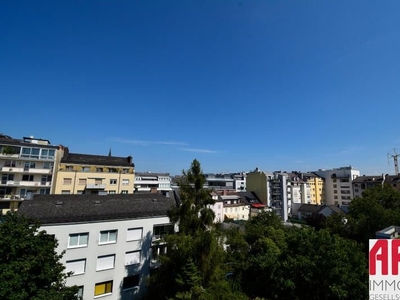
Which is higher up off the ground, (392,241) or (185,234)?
(392,241)

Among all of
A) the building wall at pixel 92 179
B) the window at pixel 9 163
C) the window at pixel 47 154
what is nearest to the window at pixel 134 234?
the building wall at pixel 92 179

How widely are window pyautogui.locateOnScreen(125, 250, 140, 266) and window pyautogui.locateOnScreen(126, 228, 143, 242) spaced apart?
129 cm

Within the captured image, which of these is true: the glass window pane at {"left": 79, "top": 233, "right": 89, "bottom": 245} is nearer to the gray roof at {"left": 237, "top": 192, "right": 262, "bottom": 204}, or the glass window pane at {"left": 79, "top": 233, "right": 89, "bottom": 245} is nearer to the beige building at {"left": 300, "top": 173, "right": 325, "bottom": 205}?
the gray roof at {"left": 237, "top": 192, "right": 262, "bottom": 204}

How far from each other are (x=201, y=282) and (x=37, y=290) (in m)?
9.25

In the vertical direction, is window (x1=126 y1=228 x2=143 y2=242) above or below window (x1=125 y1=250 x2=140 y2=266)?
above

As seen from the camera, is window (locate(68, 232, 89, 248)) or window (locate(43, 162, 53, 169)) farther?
window (locate(43, 162, 53, 169))

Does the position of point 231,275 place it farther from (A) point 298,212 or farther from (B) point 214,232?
(A) point 298,212

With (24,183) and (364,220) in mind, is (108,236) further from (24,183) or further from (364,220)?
(364,220)

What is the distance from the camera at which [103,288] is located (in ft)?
63.6

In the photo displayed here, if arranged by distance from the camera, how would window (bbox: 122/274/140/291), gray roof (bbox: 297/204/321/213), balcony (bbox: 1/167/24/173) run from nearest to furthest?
window (bbox: 122/274/140/291)
balcony (bbox: 1/167/24/173)
gray roof (bbox: 297/204/321/213)

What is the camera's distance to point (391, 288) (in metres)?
5.09

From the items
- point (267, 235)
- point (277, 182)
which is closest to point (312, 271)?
point (267, 235)

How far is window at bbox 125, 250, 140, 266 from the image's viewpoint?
2059 centimetres

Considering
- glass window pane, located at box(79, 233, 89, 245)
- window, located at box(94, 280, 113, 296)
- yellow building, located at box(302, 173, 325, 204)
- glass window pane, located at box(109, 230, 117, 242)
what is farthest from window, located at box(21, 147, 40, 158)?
Answer: yellow building, located at box(302, 173, 325, 204)
